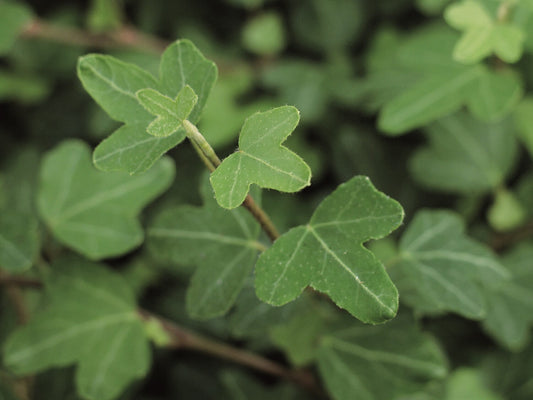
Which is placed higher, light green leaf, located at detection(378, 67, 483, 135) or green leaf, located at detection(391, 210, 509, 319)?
light green leaf, located at detection(378, 67, 483, 135)

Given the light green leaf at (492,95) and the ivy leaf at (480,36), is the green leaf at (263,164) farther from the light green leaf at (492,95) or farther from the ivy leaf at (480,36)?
the light green leaf at (492,95)

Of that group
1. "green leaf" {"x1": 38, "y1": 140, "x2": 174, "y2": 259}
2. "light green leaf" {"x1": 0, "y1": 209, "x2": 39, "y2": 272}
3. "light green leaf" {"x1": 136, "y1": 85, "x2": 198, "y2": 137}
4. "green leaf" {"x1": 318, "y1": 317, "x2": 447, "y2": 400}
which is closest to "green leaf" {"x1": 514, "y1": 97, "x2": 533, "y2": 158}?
"green leaf" {"x1": 318, "y1": 317, "x2": 447, "y2": 400}

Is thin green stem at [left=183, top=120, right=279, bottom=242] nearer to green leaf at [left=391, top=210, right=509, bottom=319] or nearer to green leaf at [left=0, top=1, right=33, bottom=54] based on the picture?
green leaf at [left=391, top=210, right=509, bottom=319]

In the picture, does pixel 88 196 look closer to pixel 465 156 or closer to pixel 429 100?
pixel 429 100

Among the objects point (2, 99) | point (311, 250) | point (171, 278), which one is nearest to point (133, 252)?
point (171, 278)

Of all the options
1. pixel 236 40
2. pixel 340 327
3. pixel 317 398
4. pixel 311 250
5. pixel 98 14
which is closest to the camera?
pixel 311 250

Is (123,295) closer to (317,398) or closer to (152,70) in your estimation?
(317,398)
